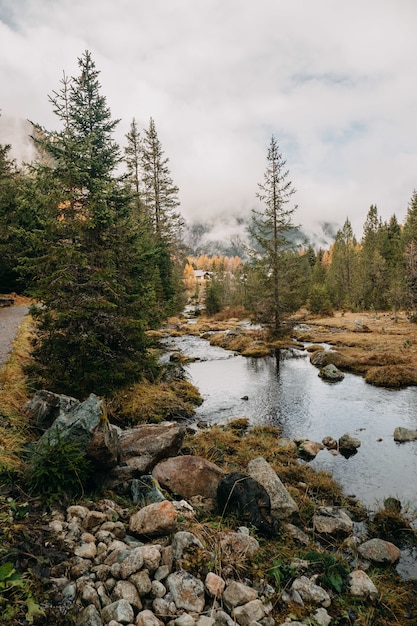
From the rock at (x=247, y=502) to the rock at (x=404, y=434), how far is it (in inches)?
271

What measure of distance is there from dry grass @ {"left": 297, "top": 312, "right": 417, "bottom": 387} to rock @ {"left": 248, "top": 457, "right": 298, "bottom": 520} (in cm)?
1182

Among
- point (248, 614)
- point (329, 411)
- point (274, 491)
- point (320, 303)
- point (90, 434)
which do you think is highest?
point (320, 303)

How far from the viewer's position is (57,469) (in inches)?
190

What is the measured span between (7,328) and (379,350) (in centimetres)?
2198

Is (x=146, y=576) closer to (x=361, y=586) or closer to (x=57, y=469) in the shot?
(x=57, y=469)

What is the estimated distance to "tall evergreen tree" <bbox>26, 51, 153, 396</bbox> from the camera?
9.57 meters

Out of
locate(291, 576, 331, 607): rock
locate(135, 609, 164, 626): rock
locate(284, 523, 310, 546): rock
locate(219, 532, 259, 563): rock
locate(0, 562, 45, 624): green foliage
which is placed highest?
locate(0, 562, 45, 624): green foliage

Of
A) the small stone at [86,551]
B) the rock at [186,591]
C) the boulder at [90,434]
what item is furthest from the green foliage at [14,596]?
the boulder at [90,434]

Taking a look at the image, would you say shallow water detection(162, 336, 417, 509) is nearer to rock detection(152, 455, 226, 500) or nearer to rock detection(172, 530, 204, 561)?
rock detection(152, 455, 226, 500)

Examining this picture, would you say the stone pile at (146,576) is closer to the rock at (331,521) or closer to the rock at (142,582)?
the rock at (142,582)

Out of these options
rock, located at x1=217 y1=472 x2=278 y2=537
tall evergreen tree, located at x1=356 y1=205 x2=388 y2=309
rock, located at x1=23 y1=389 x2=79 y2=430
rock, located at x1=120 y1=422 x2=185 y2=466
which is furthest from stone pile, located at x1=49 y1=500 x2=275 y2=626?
tall evergreen tree, located at x1=356 y1=205 x2=388 y2=309

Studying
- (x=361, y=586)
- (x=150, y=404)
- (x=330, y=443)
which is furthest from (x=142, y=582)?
(x=330, y=443)

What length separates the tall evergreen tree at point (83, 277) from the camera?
9570mm

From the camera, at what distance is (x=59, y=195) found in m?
9.71
